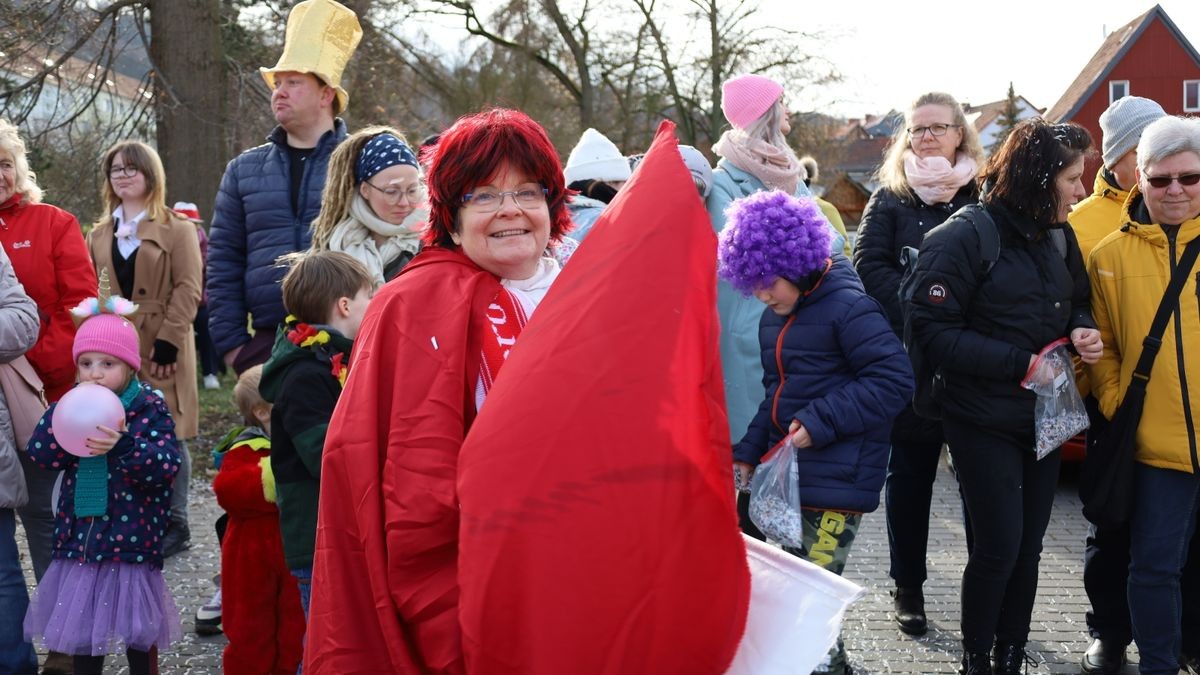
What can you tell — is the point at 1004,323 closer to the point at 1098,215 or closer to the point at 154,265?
the point at 1098,215

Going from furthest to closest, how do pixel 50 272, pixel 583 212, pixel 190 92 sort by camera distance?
pixel 190 92 < pixel 583 212 < pixel 50 272

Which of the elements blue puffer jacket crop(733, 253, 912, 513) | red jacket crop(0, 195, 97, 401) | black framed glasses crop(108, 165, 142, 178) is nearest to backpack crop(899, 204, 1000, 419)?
blue puffer jacket crop(733, 253, 912, 513)

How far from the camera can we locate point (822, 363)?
3961 millimetres

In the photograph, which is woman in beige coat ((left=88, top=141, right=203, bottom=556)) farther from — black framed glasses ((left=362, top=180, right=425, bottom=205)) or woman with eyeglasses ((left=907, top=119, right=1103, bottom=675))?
woman with eyeglasses ((left=907, top=119, right=1103, bottom=675))

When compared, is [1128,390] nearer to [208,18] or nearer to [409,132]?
[208,18]

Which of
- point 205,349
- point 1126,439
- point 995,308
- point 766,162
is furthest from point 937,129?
point 205,349

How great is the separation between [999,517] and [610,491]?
9.32 ft

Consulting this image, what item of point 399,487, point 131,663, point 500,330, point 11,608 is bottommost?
point 131,663

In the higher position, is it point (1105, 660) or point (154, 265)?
point (154, 265)

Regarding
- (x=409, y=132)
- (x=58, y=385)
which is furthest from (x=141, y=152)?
(x=409, y=132)

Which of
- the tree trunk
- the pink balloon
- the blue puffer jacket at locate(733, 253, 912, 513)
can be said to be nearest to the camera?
the blue puffer jacket at locate(733, 253, 912, 513)

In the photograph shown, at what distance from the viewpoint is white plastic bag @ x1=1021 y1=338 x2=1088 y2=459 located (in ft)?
13.4

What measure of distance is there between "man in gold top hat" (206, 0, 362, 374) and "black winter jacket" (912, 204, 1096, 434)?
2497 millimetres

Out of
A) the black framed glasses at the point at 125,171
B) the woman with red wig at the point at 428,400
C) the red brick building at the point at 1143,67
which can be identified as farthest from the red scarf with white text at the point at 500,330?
the red brick building at the point at 1143,67
